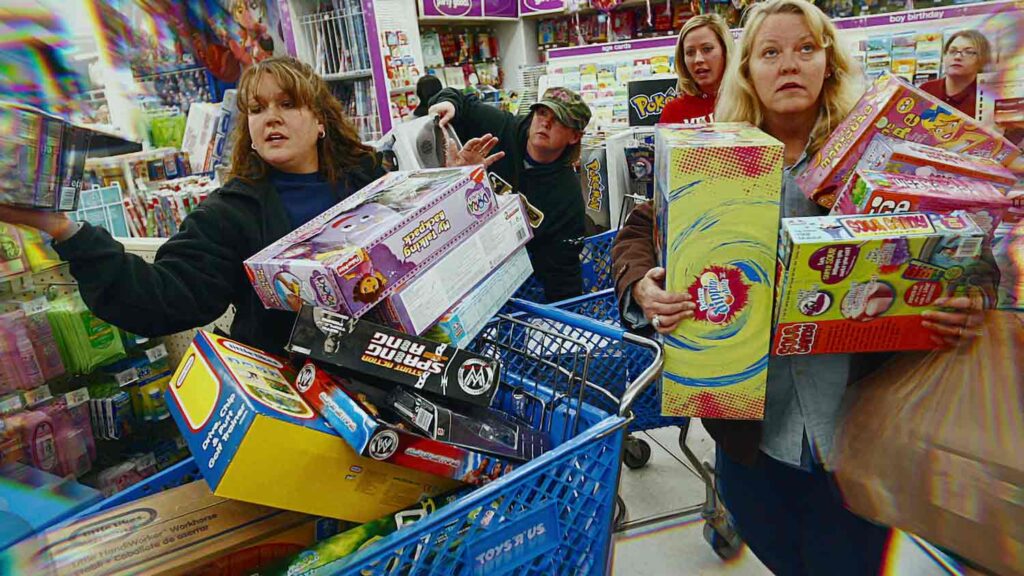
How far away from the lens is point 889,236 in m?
0.80

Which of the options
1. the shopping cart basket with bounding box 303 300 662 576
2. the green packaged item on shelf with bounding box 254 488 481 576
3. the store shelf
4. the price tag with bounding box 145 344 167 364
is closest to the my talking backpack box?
the green packaged item on shelf with bounding box 254 488 481 576

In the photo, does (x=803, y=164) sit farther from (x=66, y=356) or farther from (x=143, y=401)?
(x=143, y=401)

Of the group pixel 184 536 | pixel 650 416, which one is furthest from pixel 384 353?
pixel 650 416

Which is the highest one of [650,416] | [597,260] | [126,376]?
[597,260]

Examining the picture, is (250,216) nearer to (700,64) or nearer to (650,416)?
(650,416)

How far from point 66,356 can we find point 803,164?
2030mm

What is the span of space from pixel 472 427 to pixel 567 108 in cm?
161

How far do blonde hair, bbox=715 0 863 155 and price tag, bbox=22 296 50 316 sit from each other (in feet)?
5.99

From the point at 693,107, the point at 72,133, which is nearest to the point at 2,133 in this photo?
the point at 72,133

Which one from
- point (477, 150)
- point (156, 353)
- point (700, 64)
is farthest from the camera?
point (700, 64)

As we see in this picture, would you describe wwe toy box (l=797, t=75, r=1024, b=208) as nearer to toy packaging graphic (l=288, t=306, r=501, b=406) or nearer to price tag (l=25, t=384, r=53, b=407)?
toy packaging graphic (l=288, t=306, r=501, b=406)

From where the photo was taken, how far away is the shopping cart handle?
44.3 inches

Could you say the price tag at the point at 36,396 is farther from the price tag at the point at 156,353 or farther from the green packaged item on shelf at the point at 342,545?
the green packaged item on shelf at the point at 342,545

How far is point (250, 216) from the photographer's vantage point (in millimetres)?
1268
